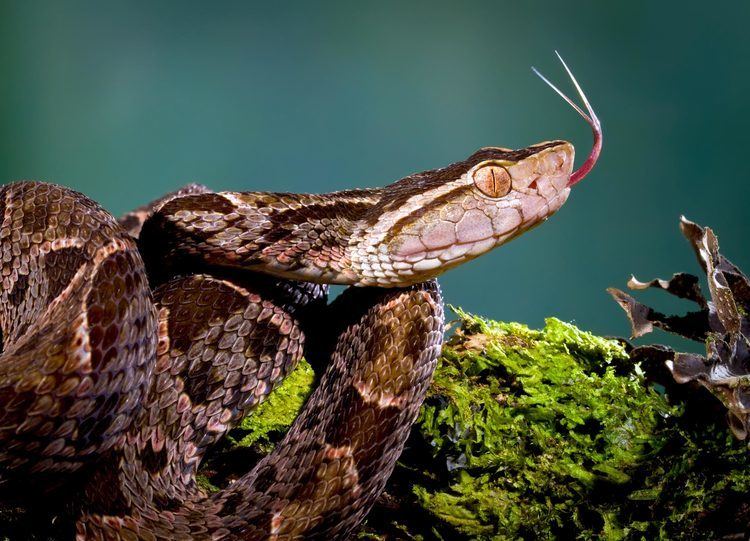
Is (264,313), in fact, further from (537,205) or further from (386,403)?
(537,205)

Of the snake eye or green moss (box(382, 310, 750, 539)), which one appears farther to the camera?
the snake eye

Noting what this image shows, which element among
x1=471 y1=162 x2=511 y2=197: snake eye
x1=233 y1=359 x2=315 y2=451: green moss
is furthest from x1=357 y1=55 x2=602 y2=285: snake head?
x1=233 y1=359 x2=315 y2=451: green moss

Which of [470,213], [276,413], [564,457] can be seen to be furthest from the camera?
[276,413]

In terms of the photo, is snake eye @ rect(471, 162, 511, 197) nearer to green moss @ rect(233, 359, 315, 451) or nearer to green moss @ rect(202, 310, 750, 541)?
green moss @ rect(202, 310, 750, 541)

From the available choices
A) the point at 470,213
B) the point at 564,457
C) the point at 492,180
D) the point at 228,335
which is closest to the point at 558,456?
the point at 564,457

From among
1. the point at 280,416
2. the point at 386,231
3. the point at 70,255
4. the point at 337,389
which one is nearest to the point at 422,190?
the point at 386,231

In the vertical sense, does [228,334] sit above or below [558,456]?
above

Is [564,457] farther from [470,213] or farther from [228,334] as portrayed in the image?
[228,334]

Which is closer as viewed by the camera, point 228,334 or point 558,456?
point 558,456
